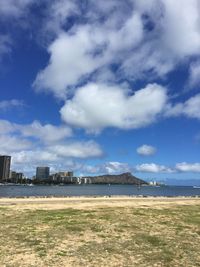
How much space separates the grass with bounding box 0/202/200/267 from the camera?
51.2 ft

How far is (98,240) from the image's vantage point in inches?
766

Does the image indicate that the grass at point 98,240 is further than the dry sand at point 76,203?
No

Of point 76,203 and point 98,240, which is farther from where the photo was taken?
point 76,203

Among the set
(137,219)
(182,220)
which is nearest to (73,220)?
(137,219)

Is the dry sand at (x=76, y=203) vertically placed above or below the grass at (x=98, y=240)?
above

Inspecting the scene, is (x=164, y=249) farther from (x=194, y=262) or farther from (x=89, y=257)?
(x=89, y=257)

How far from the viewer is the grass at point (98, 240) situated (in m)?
15.6

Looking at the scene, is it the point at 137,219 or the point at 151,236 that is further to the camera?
the point at 137,219

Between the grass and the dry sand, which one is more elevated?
the dry sand

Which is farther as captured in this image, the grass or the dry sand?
the dry sand

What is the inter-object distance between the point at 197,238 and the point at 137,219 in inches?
263

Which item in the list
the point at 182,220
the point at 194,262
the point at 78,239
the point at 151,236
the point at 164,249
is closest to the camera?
the point at 194,262

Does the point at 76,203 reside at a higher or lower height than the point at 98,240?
higher

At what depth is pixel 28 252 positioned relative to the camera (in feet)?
54.0
